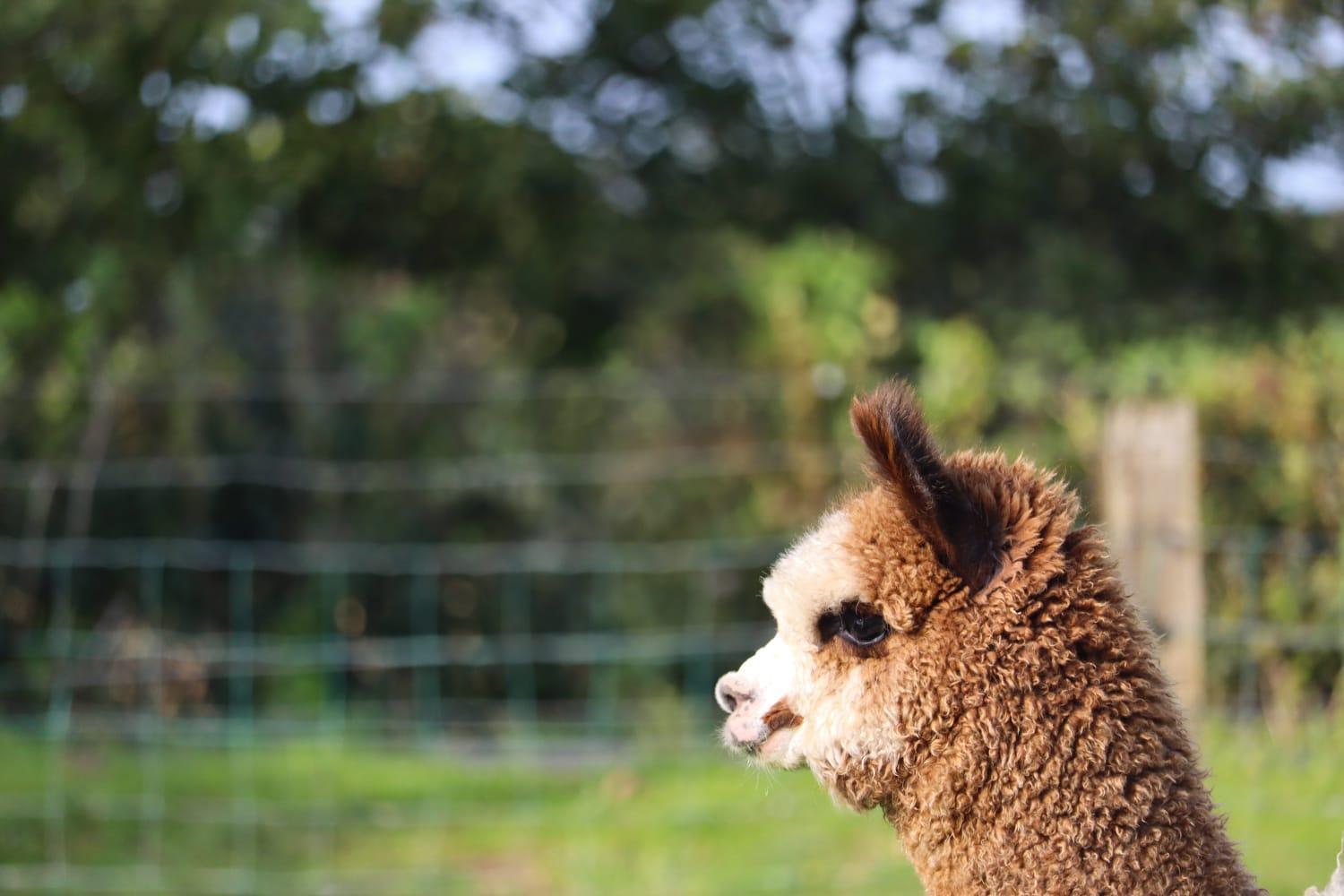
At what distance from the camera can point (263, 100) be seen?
282 inches

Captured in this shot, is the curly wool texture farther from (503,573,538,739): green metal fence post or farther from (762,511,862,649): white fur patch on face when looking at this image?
(503,573,538,739): green metal fence post

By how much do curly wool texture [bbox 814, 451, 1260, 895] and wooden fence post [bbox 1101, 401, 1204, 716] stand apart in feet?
10.7

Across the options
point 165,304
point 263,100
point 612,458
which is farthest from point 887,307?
point 165,304

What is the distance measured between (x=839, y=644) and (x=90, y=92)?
245 inches

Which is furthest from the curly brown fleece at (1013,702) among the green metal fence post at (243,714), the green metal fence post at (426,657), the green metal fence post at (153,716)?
the green metal fence post at (426,657)

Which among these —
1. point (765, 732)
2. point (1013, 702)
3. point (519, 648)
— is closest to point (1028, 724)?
point (1013, 702)

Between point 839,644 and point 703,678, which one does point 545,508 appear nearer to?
point 703,678

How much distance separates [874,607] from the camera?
6.55 ft

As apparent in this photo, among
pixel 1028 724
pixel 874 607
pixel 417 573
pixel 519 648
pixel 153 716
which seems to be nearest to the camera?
pixel 1028 724

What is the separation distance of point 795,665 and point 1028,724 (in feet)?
1.13

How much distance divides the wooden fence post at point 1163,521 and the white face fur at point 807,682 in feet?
10.7

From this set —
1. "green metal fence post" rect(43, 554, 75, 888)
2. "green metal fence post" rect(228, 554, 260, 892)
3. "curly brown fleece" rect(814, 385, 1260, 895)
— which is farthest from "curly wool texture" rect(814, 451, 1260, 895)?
"green metal fence post" rect(43, 554, 75, 888)

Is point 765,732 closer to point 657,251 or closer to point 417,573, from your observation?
point 417,573

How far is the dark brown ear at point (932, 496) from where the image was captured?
1.96 m
